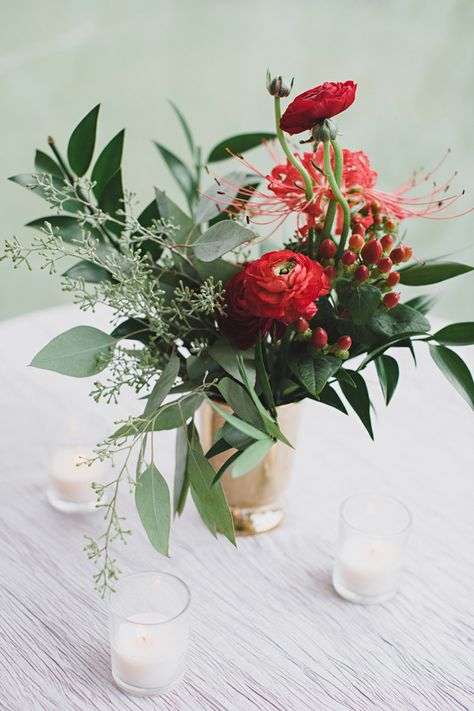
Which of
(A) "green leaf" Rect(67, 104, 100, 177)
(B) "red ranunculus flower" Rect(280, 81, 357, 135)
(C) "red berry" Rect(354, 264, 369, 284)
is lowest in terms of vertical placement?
(C) "red berry" Rect(354, 264, 369, 284)

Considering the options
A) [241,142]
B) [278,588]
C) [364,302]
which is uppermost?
[241,142]

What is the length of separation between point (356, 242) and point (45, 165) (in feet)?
1.29

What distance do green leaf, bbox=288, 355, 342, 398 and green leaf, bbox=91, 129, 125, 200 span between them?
0.32 m

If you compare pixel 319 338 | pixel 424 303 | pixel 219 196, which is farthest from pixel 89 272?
pixel 424 303

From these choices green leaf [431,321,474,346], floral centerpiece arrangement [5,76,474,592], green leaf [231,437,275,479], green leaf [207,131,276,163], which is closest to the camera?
green leaf [231,437,275,479]

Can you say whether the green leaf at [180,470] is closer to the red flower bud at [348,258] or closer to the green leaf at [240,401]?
the green leaf at [240,401]

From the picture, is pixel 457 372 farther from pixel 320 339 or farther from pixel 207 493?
pixel 207 493

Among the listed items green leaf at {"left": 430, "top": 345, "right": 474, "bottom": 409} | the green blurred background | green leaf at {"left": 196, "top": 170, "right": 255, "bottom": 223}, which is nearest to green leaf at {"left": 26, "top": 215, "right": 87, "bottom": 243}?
green leaf at {"left": 196, "top": 170, "right": 255, "bottom": 223}

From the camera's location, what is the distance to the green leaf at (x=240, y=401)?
0.82m

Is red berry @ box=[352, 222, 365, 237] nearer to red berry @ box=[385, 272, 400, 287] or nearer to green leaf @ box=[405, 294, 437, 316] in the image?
red berry @ box=[385, 272, 400, 287]

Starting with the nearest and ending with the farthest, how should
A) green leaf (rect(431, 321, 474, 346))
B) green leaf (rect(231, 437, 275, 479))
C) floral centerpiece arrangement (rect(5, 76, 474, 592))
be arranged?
1. green leaf (rect(231, 437, 275, 479))
2. floral centerpiece arrangement (rect(5, 76, 474, 592))
3. green leaf (rect(431, 321, 474, 346))

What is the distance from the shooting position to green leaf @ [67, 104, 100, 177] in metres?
0.95

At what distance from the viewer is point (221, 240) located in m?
0.83

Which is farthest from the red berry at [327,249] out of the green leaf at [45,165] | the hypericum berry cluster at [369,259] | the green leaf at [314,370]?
the green leaf at [45,165]
